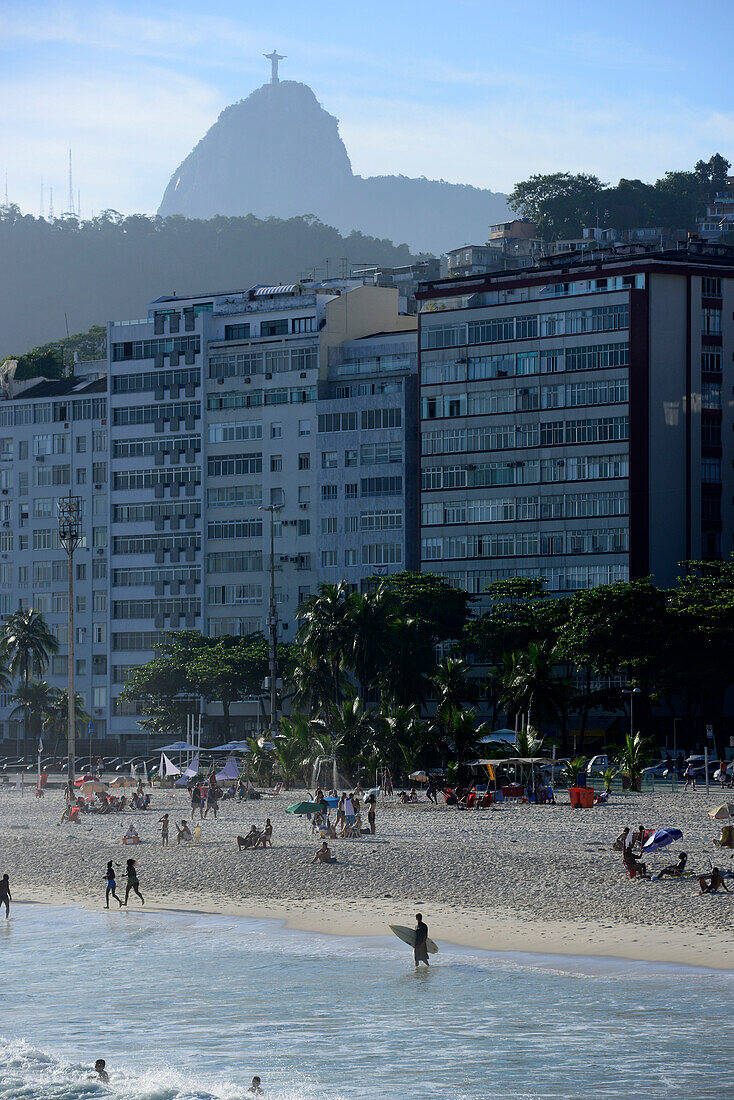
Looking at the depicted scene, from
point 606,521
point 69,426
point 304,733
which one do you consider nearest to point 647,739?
point 304,733

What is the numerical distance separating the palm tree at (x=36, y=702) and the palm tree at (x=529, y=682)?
5032cm

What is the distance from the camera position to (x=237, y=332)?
133500mm

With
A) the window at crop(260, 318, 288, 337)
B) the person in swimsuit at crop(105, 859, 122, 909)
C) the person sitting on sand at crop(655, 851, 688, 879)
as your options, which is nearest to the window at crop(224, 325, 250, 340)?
the window at crop(260, 318, 288, 337)

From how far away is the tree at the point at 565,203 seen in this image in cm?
19488

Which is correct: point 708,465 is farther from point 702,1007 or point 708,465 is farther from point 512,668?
point 702,1007

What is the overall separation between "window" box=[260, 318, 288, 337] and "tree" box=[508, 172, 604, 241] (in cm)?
7121

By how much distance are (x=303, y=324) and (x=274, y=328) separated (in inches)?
109

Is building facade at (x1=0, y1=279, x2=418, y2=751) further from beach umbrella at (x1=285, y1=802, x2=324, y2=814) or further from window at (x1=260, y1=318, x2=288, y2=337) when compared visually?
beach umbrella at (x1=285, y1=802, x2=324, y2=814)

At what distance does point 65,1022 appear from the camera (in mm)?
36875

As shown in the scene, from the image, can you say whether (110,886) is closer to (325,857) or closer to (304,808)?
(325,857)

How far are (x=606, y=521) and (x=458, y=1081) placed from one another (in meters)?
80.2

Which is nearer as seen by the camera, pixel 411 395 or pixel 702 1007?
pixel 702 1007

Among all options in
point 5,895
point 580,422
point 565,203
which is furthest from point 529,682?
point 565,203

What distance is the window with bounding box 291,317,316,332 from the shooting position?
13025cm
